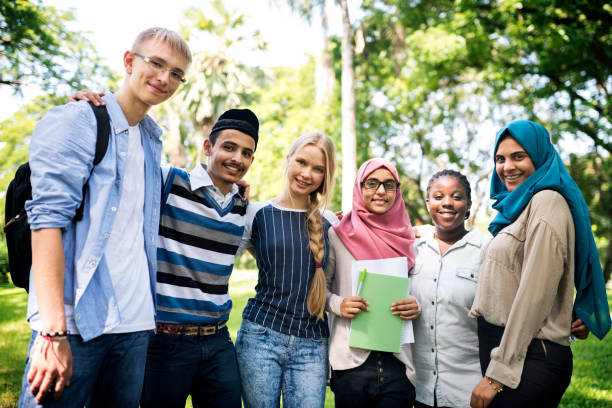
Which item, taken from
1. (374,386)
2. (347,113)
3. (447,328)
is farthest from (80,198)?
(347,113)

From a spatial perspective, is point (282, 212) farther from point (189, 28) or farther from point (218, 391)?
point (189, 28)

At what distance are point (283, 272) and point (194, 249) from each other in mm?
552

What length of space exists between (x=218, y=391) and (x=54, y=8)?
10.4 metres

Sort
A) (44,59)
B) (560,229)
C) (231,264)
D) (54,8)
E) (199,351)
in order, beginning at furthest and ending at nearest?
(54,8) < (44,59) < (231,264) < (199,351) < (560,229)

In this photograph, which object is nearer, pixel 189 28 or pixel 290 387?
pixel 290 387

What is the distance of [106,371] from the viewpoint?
2.01 meters

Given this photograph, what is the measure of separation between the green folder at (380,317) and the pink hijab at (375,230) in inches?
8.0

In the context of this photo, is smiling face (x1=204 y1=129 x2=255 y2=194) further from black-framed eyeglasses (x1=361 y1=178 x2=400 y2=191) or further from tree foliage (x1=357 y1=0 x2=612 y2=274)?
tree foliage (x1=357 y1=0 x2=612 y2=274)

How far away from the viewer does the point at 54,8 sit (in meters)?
9.88

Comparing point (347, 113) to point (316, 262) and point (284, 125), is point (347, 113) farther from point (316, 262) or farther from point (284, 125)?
point (316, 262)

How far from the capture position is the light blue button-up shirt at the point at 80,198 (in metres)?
1.75

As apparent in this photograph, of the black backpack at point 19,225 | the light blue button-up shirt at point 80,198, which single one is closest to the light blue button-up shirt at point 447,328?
the light blue button-up shirt at point 80,198

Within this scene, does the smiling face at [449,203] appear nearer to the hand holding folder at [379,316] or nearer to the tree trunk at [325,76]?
the hand holding folder at [379,316]

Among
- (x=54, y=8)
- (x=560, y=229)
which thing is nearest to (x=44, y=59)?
(x=54, y=8)
